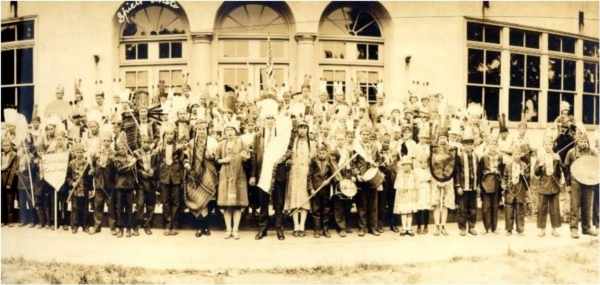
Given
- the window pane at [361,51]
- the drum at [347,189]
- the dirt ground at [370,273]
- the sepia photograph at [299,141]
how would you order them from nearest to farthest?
the dirt ground at [370,273] < the sepia photograph at [299,141] < the drum at [347,189] < the window pane at [361,51]

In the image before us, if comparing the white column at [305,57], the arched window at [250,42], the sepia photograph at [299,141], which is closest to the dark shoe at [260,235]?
the sepia photograph at [299,141]

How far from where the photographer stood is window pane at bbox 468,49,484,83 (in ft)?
16.9

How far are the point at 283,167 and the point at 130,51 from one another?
185cm

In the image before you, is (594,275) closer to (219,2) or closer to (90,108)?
(219,2)

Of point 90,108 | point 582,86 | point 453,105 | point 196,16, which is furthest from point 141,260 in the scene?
point 582,86

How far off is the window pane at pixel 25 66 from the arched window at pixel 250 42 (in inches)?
66.7

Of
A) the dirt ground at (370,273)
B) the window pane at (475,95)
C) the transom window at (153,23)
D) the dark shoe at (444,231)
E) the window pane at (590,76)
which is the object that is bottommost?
the dirt ground at (370,273)

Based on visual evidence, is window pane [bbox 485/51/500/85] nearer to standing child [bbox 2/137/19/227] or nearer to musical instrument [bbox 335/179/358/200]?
musical instrument [bbox 335/179/358/200]

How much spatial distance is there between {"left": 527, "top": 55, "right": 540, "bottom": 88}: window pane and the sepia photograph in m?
0.02

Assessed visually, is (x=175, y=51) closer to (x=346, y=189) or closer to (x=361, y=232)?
(x=346, y=189)

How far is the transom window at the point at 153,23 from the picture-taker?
5090 millimetres

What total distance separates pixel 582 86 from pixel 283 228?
3060mm

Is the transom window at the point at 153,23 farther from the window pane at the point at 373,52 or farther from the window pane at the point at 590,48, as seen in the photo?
the window pane at the point at 590,48

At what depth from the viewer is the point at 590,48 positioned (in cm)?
505
